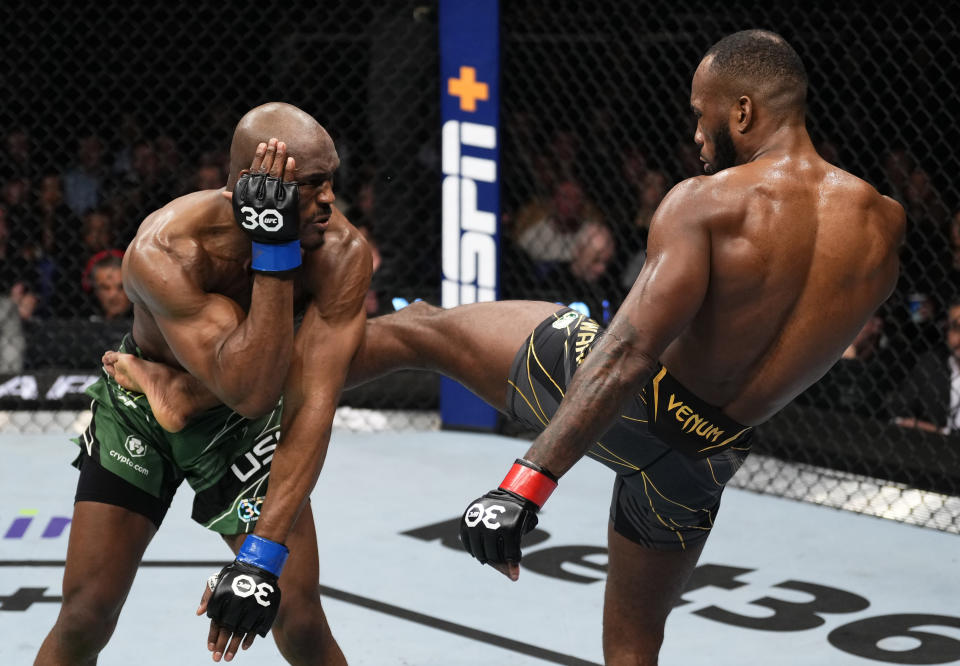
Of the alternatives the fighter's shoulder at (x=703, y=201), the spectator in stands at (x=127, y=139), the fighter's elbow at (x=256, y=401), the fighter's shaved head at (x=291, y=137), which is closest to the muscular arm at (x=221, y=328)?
the fighter's elbow at (x=256, y=401)

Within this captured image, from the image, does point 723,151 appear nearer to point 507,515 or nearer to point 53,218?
point 507,515

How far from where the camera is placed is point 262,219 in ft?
6.57

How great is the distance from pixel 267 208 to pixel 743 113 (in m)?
0.84

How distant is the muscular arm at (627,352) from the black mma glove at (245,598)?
50 cm

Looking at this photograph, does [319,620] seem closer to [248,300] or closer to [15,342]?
[248,300]

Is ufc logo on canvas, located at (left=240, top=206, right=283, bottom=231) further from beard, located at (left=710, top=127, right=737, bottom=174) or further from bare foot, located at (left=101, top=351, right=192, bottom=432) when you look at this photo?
beard, located at (left=710, top=127, right=737, bottom=174)

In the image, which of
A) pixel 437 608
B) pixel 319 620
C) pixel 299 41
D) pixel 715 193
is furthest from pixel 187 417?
pixel 299 41

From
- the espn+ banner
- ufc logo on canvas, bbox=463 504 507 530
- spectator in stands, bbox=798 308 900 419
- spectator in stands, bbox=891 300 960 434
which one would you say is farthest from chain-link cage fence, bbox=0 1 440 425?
ufc logo on canvas, bbox=463 504 507 530

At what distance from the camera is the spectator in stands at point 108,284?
571 cm

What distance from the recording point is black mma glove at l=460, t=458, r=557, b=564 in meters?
1.86

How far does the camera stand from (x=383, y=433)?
5434 mm

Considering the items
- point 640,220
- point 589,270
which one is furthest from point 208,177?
point 640,220

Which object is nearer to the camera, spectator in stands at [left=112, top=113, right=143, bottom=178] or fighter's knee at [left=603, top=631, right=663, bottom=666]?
fighter's knee at [left=603, top=631, right=663, bottom=666]

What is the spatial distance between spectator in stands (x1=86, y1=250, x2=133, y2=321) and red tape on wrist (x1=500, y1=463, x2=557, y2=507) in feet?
13.6
